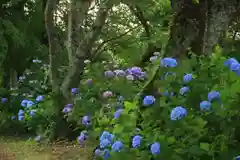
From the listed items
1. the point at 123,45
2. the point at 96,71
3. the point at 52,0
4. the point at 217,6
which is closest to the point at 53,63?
the point at 52,0

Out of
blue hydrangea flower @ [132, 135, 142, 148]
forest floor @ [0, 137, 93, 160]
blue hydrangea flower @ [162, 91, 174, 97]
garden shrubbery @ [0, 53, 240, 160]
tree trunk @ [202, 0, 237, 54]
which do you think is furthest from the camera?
forest floor @ [0, 137, 93, 160]

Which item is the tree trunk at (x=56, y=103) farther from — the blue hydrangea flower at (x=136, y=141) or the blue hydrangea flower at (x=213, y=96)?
the blue hydrangea flower at (x=213, y=96)

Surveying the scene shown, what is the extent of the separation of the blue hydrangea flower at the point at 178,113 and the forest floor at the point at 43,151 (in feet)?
6.95

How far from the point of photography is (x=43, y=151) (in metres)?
6.99

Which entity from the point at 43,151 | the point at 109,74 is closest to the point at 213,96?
the point at 109,74

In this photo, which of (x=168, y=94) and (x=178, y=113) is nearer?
(x=178, y=113)

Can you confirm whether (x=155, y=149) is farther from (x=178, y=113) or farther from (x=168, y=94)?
(x=168, y=94)

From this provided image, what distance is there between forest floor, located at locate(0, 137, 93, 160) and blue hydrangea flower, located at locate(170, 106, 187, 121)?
212 centimetres

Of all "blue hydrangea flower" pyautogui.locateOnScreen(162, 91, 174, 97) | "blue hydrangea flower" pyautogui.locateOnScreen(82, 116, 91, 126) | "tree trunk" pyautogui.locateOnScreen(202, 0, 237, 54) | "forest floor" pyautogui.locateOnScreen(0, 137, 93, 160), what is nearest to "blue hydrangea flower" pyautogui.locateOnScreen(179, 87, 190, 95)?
"blue hydrangea flower" pyautogui.locateOnScreen(162, 91, 174, 97)

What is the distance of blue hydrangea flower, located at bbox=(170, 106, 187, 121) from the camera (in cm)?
338

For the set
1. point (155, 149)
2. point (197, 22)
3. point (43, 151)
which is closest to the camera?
point (155, 149)

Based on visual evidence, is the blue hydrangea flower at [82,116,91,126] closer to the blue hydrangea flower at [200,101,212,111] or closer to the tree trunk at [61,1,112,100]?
the tree trunk at [61,1,112,100]

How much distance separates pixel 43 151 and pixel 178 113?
157 inches

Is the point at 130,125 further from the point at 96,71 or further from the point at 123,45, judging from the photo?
the point at 123,45
